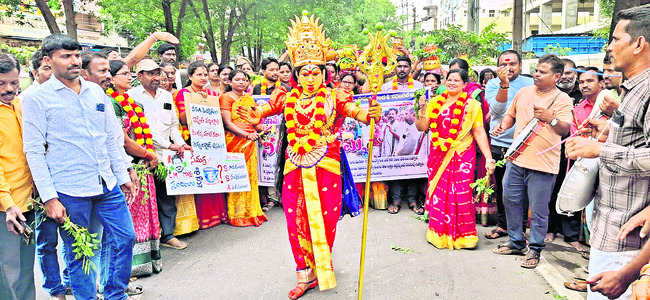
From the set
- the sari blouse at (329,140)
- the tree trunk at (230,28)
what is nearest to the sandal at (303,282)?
the sari blouse at (329,140)

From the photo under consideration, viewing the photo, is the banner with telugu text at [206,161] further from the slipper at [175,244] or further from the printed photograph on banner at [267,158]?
the printed photograph on banner at [267,158]

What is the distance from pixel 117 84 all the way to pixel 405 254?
3.44 m

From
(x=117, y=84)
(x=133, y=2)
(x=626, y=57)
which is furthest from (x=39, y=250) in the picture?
(x=133, y=2)

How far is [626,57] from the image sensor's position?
7.17 feet

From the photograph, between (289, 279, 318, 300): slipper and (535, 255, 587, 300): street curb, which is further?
(289, 279, 318, 300): slipper

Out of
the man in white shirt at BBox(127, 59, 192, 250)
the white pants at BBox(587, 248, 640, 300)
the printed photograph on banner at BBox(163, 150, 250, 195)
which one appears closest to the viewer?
the white pants at BBox(587, 248, 640, 300)

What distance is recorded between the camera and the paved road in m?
4.00

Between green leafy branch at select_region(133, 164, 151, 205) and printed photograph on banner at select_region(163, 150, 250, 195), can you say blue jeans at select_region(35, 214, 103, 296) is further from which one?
printed photograph on banner at select_region(163, 150, 250, 195)

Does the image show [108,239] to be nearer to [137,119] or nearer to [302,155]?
[137,119]

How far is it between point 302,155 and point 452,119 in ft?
6.30

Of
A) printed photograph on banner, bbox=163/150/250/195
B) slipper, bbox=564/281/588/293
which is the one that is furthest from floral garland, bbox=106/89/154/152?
slipper, bbox=564/281/588/293

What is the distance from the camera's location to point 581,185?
244 centimetres

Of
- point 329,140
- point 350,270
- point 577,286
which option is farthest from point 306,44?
point 577,286

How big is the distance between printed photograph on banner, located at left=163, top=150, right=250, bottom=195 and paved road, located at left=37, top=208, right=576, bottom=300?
0.61m
